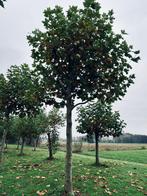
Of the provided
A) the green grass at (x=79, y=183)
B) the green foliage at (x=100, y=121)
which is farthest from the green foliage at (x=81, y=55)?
the green foliage at (x=100, y=121)

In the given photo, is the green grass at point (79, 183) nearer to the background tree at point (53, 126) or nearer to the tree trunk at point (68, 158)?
the tree trunk at point (68, 158)

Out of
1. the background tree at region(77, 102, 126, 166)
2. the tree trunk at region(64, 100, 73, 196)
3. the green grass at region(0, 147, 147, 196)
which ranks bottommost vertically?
the green grass at region(0, 147, 147, 196)

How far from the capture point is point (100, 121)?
2906 centimetres

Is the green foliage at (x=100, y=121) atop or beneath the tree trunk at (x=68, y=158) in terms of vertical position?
atop

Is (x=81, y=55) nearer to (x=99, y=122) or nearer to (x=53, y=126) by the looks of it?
(x=99, y=122)

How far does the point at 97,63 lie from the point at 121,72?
4.77 ft

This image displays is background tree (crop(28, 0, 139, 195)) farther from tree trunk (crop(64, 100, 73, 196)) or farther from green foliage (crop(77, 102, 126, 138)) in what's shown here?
green foliage (crop(77, 102, 126, 138))

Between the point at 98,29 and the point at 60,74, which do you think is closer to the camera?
the point at 98,29

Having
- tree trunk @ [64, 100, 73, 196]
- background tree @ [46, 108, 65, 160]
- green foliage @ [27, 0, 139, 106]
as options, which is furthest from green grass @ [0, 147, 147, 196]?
background tree @ [46, 108, 65, 160]

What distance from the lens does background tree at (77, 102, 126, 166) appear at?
95.6 ft

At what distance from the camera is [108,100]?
57.1 feet

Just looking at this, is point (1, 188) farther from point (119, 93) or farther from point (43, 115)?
point (43, 115)

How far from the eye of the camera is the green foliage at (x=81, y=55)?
15828 mm

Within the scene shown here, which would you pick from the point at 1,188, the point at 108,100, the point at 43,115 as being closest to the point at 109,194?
the point at 108,100
